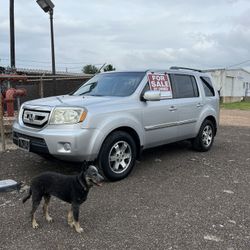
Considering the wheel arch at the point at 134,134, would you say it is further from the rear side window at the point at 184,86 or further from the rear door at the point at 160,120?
the rear side window at the point at 184,86

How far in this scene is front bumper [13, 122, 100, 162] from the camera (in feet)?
17.3

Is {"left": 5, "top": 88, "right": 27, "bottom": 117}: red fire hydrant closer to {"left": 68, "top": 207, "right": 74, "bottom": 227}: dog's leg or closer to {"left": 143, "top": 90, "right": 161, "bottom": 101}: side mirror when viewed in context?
{"left": 143, "top": 90, "right": 161, "bottom": 101}: side mirror

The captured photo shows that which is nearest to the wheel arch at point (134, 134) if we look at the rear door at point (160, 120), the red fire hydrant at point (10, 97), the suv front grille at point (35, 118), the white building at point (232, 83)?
the rear door at point (160, 120)

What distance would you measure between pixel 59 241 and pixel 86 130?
1.92 meters

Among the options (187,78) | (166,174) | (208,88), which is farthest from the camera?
(208,88)

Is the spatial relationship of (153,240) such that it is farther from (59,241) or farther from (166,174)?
(166,174)

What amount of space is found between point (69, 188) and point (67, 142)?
53.0 inches

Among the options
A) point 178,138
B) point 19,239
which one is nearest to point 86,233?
point 19,239

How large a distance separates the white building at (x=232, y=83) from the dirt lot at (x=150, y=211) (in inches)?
1127

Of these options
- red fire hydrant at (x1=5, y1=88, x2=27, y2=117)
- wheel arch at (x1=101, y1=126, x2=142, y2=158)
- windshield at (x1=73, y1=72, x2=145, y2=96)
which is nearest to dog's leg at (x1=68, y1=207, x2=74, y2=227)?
wheel arch at (x1=101, y1=126, x2=142, y2=158)

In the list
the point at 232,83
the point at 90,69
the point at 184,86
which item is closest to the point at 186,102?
the point at 184,86

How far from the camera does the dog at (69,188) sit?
3.84m

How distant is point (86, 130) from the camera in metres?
5.35

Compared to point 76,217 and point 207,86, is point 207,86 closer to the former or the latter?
point 207,86
